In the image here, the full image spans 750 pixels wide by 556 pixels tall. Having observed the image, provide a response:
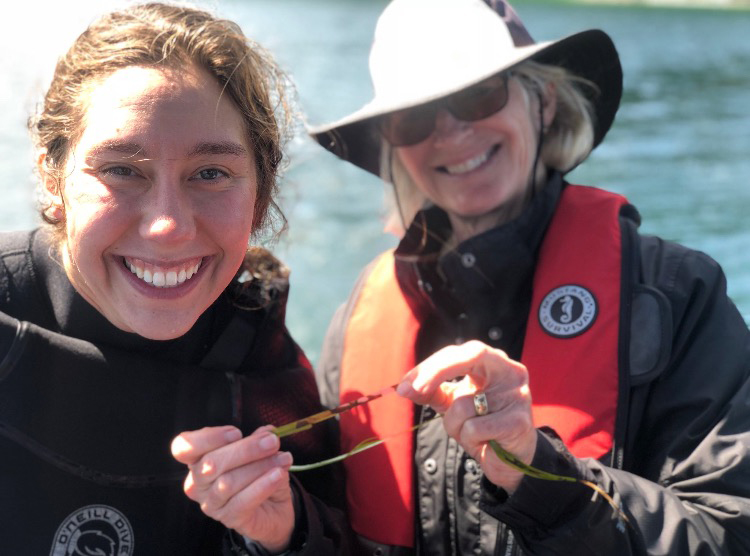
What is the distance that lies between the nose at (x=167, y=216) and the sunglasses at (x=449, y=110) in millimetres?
1099

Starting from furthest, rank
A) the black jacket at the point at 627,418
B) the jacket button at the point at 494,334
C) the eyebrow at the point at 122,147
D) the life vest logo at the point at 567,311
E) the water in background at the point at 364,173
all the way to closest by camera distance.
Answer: the water in background at the point at 364,173 < the jacket button at the point at 494,334 < the life vest logo at the point at 567,311 < the black jacket at the point at 627,418 < the eyebrow at the point at 122,147

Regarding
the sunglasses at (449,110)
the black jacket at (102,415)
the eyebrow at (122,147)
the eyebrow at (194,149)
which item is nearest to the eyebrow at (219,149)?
the eyebrow at (194,149)

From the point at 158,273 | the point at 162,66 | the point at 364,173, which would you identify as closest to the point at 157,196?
the point at 158,273

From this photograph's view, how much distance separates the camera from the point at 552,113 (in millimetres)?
2887

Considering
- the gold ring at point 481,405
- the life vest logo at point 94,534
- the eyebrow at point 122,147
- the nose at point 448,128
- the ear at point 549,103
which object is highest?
the ear at point 549,103

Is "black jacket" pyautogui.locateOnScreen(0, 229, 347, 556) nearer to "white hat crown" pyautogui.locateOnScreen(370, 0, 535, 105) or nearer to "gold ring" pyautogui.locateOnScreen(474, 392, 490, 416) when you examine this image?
"gold ring" pyautogui.locateOnScreen(474, 392, 490, 416)

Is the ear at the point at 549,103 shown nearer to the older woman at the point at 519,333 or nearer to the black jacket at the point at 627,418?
the older woman at the point at 519,333

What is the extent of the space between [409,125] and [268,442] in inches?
50.2

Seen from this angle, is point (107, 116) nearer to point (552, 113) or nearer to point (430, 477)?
point (430, 477)

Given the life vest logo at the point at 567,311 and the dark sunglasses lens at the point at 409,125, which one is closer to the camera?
the life vest logo at the point at 567,311

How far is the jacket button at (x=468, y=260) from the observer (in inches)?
102

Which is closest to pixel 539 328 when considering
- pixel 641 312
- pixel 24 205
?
pixel 641 312

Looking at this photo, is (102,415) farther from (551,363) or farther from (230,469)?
(551,363)

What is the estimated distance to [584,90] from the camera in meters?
2.99
